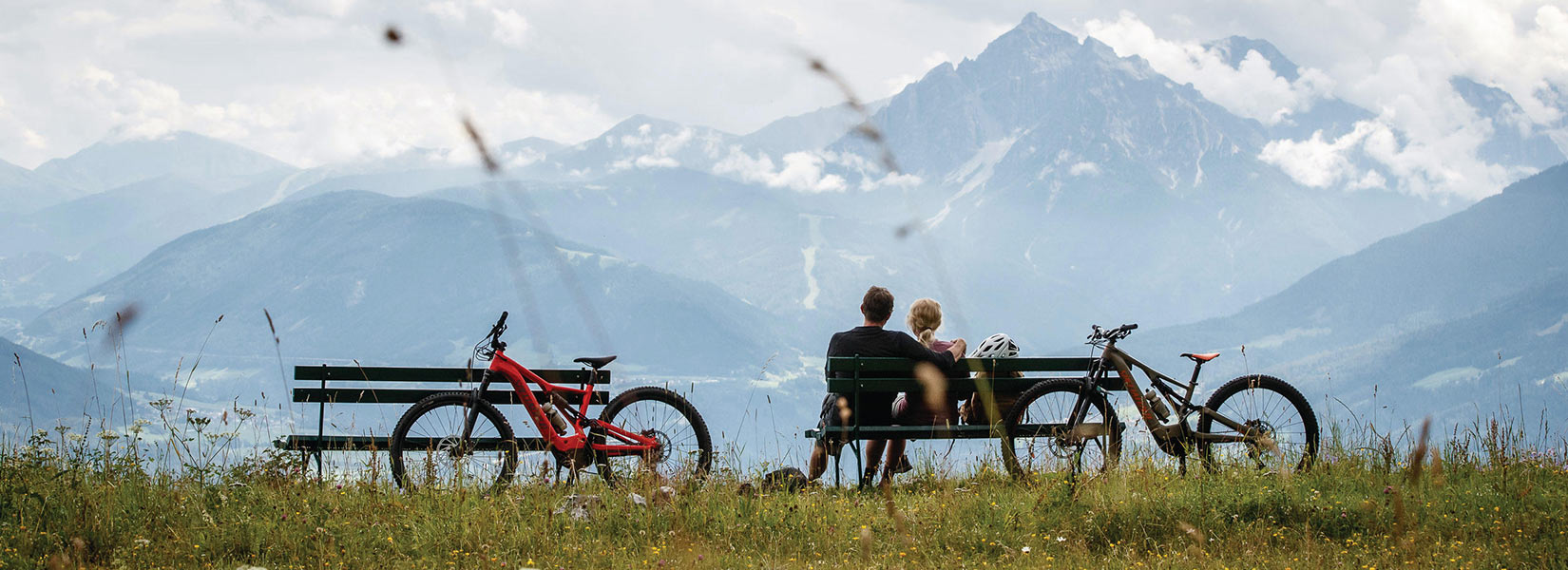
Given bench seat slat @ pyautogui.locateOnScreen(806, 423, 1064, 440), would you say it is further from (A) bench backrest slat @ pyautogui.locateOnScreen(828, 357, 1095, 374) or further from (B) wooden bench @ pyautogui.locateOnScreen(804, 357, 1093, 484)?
(A) bench backrest slat @ pyautogui.locateOnScreen(828, 357, 1095, 374)

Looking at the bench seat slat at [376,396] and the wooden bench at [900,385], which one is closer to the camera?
the wooden bench at [900,385]

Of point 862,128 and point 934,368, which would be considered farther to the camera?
point 934,368

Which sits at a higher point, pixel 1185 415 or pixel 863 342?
pixel 863 342

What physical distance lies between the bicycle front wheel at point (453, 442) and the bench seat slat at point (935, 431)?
72.7 inches

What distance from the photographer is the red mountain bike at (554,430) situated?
680 centimetres

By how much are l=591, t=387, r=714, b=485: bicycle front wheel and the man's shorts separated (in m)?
0.73

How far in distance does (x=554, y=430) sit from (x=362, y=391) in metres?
1.38

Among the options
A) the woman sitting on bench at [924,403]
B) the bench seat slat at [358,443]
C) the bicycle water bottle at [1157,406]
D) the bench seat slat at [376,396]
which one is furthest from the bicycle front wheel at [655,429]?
the bicycle water bottle at [1157,406]

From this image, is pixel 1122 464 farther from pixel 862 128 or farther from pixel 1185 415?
pixel 862 128

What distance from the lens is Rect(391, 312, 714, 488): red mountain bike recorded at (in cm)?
680

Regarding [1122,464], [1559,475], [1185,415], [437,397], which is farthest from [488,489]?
[1559,475]

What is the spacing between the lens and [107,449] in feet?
21.2

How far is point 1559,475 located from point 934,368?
3.61 meters

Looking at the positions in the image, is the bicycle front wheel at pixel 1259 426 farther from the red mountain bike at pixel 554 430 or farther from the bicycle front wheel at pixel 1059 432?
the red mountain bike at pixel 554 430
